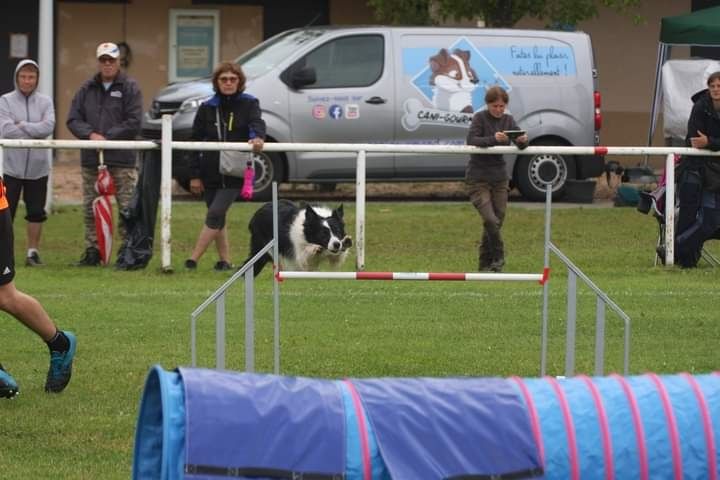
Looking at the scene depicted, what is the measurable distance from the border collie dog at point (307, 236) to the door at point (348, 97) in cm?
627

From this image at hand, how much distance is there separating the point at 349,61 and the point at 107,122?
20.0 ft

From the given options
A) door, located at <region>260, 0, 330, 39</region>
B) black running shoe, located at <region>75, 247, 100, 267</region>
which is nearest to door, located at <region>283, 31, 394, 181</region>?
black running shoe, located at <region>75, 247, 100, 267</region>

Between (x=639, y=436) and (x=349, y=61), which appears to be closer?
(x=639, y=436)

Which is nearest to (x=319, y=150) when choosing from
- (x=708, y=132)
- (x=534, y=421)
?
(x=708, y=132)

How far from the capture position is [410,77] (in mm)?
21078

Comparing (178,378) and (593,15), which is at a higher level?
(593,15)

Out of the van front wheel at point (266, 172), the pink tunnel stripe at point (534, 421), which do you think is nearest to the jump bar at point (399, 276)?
the pink tunnel stripe at point (534, 421)

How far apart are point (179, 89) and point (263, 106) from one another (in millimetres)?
1394

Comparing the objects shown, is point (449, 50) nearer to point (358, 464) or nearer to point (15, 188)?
point (15, 188)

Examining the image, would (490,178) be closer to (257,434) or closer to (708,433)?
(708,433)

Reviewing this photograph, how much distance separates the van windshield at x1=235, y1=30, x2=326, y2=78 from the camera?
20719 millimetres

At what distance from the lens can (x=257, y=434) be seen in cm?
610

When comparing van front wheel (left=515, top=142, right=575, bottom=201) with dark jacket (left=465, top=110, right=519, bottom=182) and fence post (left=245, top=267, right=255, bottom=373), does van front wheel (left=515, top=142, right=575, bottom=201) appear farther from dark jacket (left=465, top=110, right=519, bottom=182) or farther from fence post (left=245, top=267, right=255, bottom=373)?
fence post (left=245, top=267, right=255, bottom=373)

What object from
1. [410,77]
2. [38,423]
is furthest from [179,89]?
[38,423]
